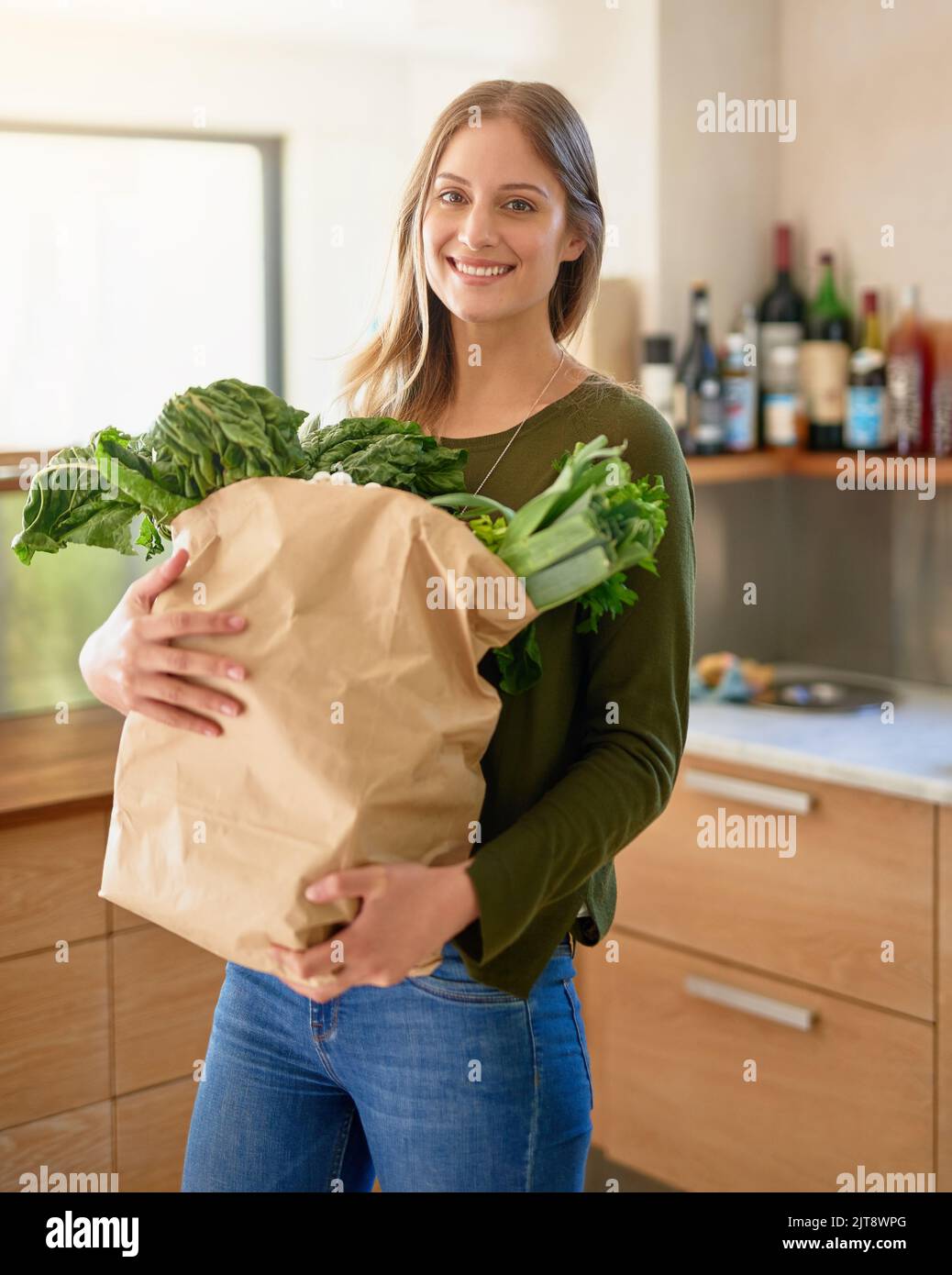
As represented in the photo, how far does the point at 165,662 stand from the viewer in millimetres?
988

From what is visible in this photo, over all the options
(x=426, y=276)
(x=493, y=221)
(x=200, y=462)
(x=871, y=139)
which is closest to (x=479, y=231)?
(x=493, y=221)

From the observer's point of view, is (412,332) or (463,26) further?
(463,26)

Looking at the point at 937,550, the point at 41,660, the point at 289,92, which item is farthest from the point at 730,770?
the point at 289,92

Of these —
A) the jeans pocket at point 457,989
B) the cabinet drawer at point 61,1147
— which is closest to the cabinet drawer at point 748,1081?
the cabinet drawer at point 61,1147

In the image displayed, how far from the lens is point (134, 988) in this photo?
72.8 inches

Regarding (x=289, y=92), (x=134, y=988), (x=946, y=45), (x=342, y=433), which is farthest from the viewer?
(x=289, y=92)

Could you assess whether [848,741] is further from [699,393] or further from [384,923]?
[384,923]

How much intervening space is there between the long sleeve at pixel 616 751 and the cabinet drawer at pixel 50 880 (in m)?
0.86

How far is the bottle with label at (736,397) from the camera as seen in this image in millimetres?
2463

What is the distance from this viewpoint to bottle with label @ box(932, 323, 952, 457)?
2.31m

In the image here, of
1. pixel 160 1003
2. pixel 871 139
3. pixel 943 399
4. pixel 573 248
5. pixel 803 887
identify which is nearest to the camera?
pixel 573 248

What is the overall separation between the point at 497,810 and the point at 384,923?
0.19 metres

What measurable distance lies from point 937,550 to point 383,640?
1.75 m

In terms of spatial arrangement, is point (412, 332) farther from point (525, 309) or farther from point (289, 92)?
point (289, 92)
